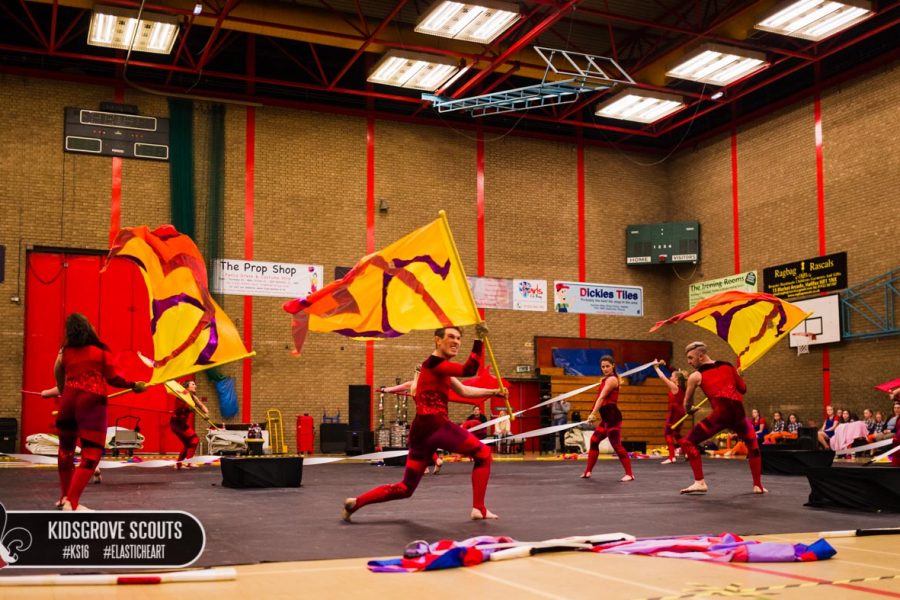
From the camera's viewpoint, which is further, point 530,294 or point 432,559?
point 530,294

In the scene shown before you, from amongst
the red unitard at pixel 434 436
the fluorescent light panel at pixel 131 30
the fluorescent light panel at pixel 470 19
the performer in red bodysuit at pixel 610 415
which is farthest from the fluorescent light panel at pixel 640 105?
the red unitard at pixel 434 436

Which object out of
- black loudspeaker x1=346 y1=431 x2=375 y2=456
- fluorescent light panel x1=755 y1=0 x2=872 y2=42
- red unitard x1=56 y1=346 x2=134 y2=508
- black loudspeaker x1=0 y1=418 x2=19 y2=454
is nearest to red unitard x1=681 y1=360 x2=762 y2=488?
red unitard x1=56 y1=346 x2=134 y2=508

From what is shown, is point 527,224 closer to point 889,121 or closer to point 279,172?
point 279,172

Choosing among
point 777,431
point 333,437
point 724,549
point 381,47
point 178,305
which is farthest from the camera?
point 333,437

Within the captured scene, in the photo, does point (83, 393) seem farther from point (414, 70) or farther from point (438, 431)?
point (414, 70)

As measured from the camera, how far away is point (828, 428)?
21.2 m

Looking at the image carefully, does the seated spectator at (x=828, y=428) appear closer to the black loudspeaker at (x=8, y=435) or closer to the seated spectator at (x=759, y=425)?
the seated spectator at (x=759, y=425)

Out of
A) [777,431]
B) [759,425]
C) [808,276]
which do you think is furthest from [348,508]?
[808,276]

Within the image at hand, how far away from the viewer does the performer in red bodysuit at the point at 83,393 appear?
27.0 ft

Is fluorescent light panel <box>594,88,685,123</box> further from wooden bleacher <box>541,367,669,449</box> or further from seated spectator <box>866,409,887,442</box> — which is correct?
seated spectator <box>866,409,887,442</box>

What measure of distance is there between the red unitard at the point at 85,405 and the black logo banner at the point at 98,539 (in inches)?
126

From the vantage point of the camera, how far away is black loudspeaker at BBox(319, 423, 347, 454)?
76.0ft

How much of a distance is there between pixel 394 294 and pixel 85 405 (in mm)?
3242

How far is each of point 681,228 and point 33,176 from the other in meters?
18.8
